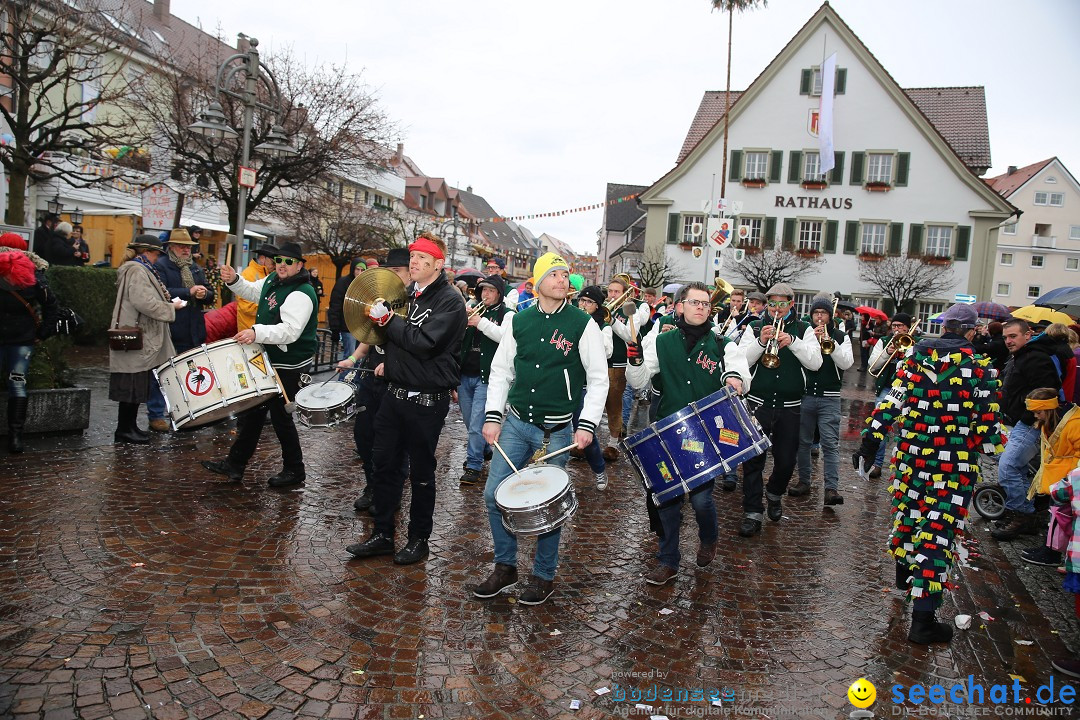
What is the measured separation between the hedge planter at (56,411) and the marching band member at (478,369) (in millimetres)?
4118

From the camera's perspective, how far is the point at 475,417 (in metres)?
7.74

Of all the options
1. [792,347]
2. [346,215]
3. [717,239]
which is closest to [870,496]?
[792,347]

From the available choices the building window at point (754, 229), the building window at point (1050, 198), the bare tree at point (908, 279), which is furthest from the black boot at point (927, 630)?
the building window at point (1050, 198)

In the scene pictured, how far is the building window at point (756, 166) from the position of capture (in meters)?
33.6

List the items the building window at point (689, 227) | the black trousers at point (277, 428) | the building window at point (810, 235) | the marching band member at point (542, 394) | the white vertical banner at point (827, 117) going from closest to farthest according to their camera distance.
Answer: the marching band member at point (542, 394)
the black trousers at point (277, 428)
the white vertical banner at point (827, 117)
the building window at point (810, 235)
the building window at point (689, 227)

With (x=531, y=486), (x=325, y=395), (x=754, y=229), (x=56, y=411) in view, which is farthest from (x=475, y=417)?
(x=754, y=229)

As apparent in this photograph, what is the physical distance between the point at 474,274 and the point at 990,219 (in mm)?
30458

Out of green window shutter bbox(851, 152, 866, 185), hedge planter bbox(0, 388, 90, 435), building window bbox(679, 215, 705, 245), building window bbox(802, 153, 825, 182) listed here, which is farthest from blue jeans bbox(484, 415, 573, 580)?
green window shutter bbox(851, 152, 866, 185)

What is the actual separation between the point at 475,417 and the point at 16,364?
4576 millimetres

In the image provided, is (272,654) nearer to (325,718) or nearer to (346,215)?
(325,718)

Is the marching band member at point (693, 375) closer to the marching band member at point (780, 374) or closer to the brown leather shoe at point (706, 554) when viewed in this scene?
the brown leather shoe at point (706, 554)

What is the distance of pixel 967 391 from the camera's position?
455cm

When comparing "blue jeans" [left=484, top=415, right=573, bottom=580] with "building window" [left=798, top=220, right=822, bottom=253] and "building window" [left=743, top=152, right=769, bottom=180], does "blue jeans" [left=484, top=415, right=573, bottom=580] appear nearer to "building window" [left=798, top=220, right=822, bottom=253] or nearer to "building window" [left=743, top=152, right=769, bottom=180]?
"building window" [left=798, top=220, right=822, bottom=253]

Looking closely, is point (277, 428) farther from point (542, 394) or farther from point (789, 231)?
point (789, 231)
